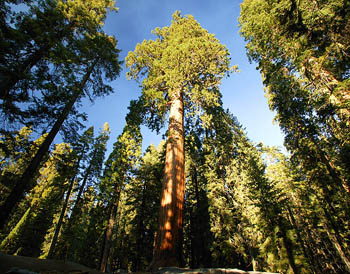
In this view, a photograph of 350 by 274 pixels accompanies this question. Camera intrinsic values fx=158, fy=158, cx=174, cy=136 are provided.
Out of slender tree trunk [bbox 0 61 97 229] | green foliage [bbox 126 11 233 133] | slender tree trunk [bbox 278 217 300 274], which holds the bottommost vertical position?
slender tree trunk [bbox 278 217 300 274]

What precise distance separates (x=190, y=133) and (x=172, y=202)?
190 inches

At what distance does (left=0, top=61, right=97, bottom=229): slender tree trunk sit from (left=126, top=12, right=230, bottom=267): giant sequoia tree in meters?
3.88

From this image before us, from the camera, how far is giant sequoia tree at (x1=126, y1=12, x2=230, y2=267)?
520 centimetres

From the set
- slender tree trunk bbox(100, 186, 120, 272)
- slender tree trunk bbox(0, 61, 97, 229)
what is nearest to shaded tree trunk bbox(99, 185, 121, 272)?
slender tree trunk bbox(100, 186, 120, 272)

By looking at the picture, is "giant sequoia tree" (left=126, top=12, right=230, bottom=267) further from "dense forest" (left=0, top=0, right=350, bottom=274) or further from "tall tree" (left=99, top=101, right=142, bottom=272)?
"tall tree" (left=99, top=101, right=142, bottom=272)

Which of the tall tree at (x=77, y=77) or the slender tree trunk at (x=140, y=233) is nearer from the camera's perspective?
the tall tree at (x=77, y=77)

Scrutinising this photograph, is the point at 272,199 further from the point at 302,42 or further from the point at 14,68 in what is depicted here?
the point at 14,68

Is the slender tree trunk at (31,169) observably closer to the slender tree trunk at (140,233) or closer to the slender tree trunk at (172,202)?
the slender tree trunk at (172,202)

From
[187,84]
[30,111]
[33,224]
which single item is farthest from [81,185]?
[187,84]

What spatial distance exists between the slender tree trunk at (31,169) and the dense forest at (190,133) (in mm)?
42

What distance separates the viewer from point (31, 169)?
610 centimetres

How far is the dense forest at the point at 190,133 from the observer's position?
6.25 m

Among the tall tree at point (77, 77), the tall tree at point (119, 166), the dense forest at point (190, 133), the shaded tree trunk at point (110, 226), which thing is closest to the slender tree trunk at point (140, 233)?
the dense forest at point (190, 133)

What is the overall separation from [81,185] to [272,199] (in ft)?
60.1
